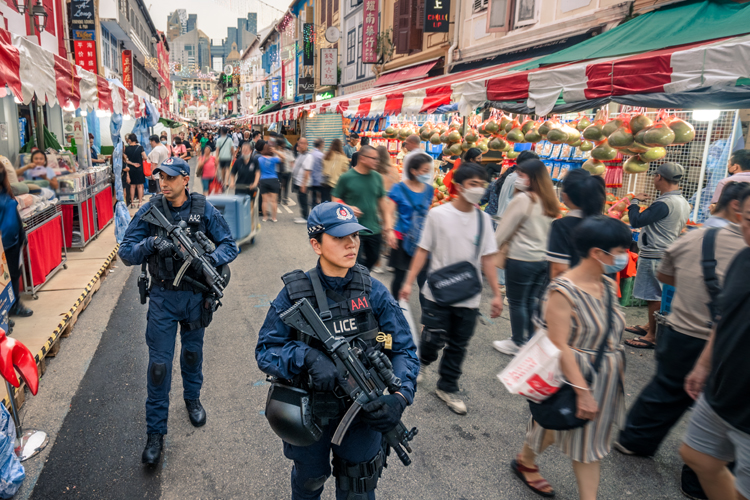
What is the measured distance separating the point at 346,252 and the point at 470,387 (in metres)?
2.86

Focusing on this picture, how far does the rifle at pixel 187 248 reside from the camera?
343cm

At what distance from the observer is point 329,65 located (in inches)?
1064

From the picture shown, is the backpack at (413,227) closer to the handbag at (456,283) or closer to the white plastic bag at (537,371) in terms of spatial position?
the handbag at (456,283)

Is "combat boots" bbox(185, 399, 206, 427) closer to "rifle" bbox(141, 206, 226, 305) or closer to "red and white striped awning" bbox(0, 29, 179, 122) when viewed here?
"rifle" bbox(141, 206, 226, 305)

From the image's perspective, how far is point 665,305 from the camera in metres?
5.11

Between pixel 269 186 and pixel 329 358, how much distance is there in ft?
34.3

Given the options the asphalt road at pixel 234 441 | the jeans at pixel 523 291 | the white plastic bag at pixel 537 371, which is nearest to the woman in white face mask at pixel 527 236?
the jeans at pixel 523 291

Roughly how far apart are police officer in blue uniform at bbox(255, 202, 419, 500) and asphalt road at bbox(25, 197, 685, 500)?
3.25 feet

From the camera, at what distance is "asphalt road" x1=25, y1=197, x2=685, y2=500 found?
3162mm

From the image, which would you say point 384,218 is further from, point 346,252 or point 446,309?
point 346,252

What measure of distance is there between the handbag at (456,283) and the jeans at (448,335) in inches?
5.4

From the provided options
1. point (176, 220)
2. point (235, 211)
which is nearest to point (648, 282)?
point (176, 220)

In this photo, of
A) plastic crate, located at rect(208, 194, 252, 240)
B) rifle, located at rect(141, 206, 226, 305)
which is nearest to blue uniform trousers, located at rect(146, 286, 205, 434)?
rifle, located at rect(141, 206, 226, 305)

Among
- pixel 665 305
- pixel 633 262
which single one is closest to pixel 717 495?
pixel 665 305
